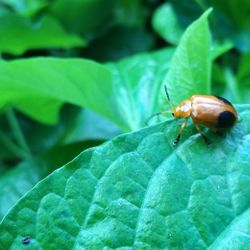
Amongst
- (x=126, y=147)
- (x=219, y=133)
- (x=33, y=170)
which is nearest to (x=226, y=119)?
(x=219, y=133)

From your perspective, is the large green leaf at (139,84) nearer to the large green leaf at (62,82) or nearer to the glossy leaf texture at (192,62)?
the large green leaf at (62,82)

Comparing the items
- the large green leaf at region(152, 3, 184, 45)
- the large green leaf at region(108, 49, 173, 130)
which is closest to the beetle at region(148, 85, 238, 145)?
the large green leaf at region(108, 49, 173, 130)

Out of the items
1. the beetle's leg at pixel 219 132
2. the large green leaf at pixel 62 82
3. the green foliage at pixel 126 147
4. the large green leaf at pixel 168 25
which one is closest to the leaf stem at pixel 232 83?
the green foliage at pixel 126 147

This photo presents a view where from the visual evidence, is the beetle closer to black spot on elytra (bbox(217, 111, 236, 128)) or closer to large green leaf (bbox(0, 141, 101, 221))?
black spot on elytra (bbox(217, 111, 236, 128))

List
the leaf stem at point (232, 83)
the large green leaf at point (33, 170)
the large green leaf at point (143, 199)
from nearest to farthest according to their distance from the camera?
the large green leaf at point (143, 199), the large green leaf at point (33, 170), the leaf stem at point (232, 83)

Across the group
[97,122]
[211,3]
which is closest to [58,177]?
[97,122]

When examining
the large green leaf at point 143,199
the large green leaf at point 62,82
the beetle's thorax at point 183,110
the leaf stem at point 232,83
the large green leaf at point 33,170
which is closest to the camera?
the large green leaf at point 143,199

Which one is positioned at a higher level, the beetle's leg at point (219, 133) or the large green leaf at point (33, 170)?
the beetle's leg at point (219, 133)

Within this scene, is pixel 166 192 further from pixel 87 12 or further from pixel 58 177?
pixel 87 12
